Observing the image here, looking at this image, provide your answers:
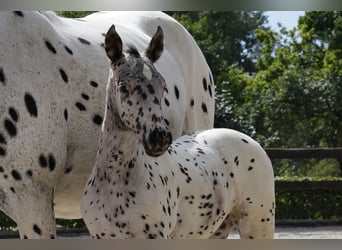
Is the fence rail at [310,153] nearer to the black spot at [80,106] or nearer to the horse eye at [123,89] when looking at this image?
the black spot at [80,106]

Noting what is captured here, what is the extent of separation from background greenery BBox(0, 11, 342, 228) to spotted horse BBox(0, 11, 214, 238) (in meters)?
4.90

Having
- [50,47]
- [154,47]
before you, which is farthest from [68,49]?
[154,47]

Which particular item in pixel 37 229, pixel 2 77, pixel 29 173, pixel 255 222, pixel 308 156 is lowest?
pixel 308 156

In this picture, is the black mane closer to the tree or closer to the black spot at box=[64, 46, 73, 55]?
the black spot at box=[64, 46, 73, 55]

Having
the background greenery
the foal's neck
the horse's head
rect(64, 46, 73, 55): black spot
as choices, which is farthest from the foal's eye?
the background greenery

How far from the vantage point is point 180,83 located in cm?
271

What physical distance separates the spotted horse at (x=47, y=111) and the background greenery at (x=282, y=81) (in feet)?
16.1

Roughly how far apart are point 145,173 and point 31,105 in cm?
32

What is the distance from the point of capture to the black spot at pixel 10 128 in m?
1.89

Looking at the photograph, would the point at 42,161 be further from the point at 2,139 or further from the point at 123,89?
the point at 123,89

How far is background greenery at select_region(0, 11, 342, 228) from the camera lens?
8.01 metres

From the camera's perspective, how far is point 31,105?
1953 millimetres

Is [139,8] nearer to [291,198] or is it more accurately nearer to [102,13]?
[102,13]

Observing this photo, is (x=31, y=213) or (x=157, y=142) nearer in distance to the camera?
(x=157, y=142)
